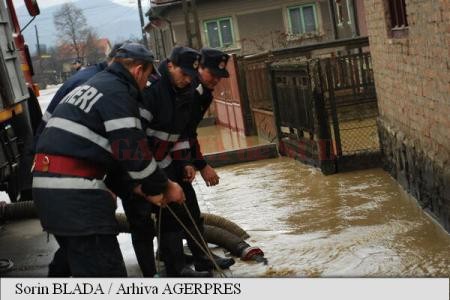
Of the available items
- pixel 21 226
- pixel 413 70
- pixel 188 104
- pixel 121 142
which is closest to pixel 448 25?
pixel 413 70

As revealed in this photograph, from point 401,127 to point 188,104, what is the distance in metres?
3.97

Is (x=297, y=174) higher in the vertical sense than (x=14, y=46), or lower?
lower

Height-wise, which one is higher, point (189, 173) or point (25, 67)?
point (25, 67)

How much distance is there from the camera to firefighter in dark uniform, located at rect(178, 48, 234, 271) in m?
6.21

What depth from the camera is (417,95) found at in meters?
8.18

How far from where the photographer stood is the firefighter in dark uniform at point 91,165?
4.51 metres

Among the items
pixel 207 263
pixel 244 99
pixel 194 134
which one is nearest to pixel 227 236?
pixel 207 263

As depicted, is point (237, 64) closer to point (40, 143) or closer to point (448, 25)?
point (448, 25)

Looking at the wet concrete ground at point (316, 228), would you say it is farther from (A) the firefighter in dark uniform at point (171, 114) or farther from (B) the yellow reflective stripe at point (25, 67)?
(B) the yellow reflective stripe at point (25, 67)

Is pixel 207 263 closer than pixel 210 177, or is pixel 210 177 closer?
pixel 207 263

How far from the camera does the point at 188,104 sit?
607cm

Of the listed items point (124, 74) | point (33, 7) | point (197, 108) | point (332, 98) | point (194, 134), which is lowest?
point (332, 98)

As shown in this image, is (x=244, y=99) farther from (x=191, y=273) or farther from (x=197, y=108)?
(x=191, y=273)

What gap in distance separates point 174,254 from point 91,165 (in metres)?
1.83
